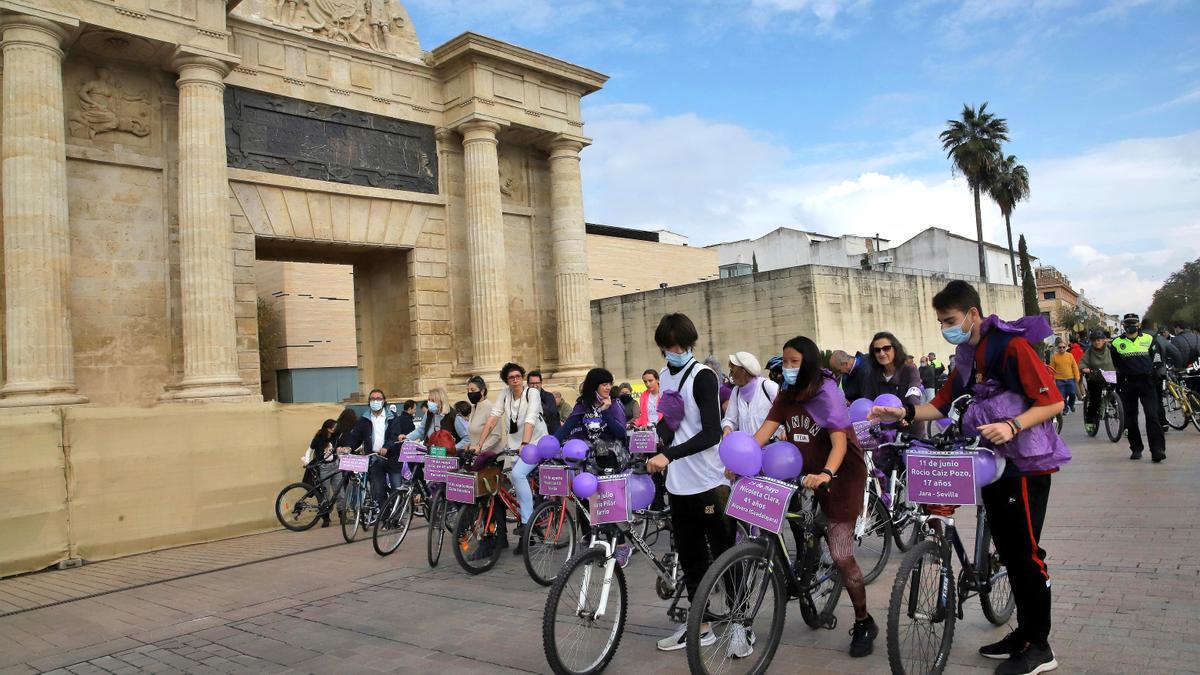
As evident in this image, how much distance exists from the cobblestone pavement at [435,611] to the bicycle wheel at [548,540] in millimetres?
211

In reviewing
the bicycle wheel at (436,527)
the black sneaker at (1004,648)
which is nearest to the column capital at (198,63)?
the bicycle wheel at (436,527)

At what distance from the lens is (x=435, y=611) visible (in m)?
6.45

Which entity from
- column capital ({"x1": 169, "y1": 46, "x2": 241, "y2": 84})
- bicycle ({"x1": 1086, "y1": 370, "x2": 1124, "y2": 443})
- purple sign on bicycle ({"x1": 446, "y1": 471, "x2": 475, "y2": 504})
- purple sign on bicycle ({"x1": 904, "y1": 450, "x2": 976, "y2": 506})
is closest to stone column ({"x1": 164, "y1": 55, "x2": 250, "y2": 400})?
column capital ({"x1": 169, "y1": 46, "x2": 241, "y2": 84})

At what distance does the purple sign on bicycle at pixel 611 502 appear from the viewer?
4.92 meters

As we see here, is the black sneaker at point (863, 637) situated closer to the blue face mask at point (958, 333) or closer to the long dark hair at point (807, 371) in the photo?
the long dark hair at point (807, 371)

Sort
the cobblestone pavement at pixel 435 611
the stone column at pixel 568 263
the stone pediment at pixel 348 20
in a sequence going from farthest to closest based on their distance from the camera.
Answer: the stone column at pixel 568 263
the stone pediment at pixel 348 20
the cobblestone pavement at pixel 435 611

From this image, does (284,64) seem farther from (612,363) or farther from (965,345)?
(612,363)

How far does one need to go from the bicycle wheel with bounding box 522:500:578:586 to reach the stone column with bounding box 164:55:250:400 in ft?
23.3

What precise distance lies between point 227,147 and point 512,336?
6871 mm

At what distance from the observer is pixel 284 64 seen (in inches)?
571

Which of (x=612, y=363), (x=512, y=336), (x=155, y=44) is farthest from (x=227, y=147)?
(x=612, y=363)

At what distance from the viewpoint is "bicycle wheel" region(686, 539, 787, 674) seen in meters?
4.23

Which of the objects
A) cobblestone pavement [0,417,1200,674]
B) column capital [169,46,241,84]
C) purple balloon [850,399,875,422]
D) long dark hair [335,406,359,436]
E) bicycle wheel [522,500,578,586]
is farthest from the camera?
column capital [169,46,241,84]

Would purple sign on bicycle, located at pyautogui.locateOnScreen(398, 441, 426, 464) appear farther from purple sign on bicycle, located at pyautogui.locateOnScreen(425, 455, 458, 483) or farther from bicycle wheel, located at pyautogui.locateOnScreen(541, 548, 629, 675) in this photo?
bicycle wheel, located at pyautogui.locateOnScreen(541, 548, 629, 675)
